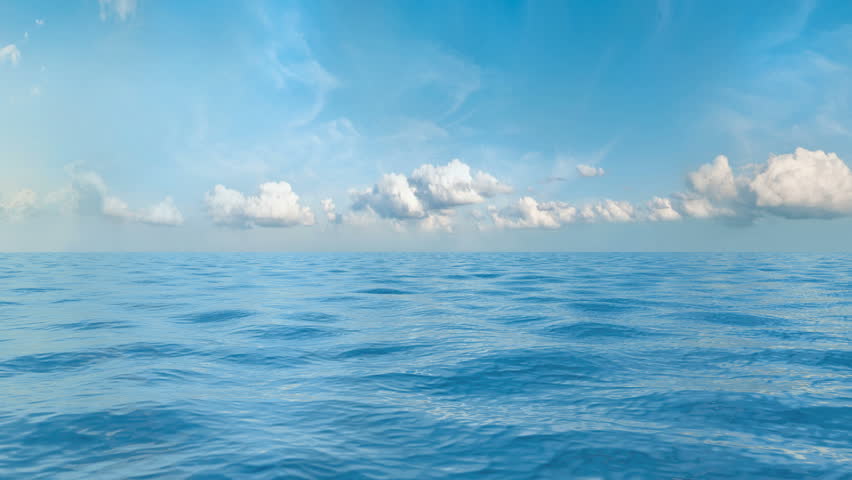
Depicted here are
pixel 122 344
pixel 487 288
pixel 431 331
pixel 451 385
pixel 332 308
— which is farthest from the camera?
pixel 487 288

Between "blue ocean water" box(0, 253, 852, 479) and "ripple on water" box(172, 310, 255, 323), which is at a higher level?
"blue ocean water" box(0, 253, 852, 479)

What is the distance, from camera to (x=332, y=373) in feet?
38.8

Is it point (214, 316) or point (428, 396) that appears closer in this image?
point (428, 396)

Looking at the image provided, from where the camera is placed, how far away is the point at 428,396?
984cm

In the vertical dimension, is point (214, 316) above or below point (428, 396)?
below

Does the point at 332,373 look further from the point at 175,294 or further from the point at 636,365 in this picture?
the point at 175,294

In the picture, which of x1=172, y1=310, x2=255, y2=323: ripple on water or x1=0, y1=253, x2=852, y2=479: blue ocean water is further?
x1=172, y1=310, x2=255, y2=323: ripple on water

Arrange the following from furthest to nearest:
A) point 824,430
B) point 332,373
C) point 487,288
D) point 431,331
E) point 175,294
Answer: point 487,288 → point 175,294 → point 431,331 → point 332,373 → point 824,430

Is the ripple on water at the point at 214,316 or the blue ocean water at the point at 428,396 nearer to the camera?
the blue ocean water at the point at 428,396

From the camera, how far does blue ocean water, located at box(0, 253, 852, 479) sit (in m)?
6.73

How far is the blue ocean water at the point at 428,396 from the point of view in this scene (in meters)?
6.73

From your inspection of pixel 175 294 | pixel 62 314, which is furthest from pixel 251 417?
pixel 175 294

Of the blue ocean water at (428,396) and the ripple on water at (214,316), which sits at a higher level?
the blue ocean water at (428,396)

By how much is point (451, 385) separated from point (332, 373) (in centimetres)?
322
